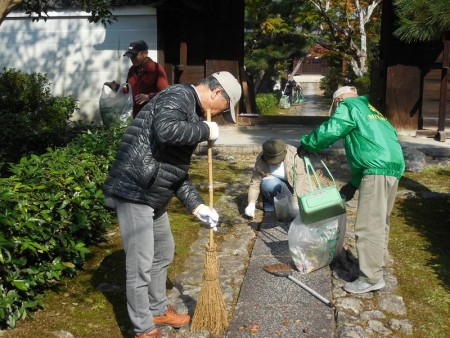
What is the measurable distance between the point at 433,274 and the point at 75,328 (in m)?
3.05

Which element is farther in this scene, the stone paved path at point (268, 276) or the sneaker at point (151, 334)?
the stone paved path at point (268, 276)

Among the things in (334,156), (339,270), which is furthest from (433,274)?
(334,156)

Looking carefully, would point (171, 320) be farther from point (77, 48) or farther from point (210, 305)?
point (77, 48)

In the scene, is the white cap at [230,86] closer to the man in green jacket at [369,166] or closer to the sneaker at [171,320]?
the man in green jacket at [369,166]

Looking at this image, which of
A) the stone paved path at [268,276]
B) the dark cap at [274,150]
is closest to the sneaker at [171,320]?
the stone paved path at [268,276]

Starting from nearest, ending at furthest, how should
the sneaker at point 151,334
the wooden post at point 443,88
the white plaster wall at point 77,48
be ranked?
the sneaker at point 151,334, the wooden post at point 443,88, the white plaster wall at point 77,48

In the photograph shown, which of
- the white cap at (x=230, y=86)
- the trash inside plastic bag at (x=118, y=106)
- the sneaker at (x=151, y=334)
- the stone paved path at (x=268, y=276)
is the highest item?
the white cap at (x=230, y=86)

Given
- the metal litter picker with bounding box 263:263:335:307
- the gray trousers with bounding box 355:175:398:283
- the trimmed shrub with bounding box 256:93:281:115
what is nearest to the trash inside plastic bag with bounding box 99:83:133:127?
the metal litter picker with bounding box 263:263:335:307

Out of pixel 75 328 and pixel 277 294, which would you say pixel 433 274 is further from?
pixel 75 328

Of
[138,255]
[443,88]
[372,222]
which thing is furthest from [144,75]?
[443,88]

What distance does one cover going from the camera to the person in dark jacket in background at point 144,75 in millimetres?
7617

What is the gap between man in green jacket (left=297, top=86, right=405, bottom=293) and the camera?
482 cm

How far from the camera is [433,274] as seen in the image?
5.52m

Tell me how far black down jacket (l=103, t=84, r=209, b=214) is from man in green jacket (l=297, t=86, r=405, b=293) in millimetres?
1356
